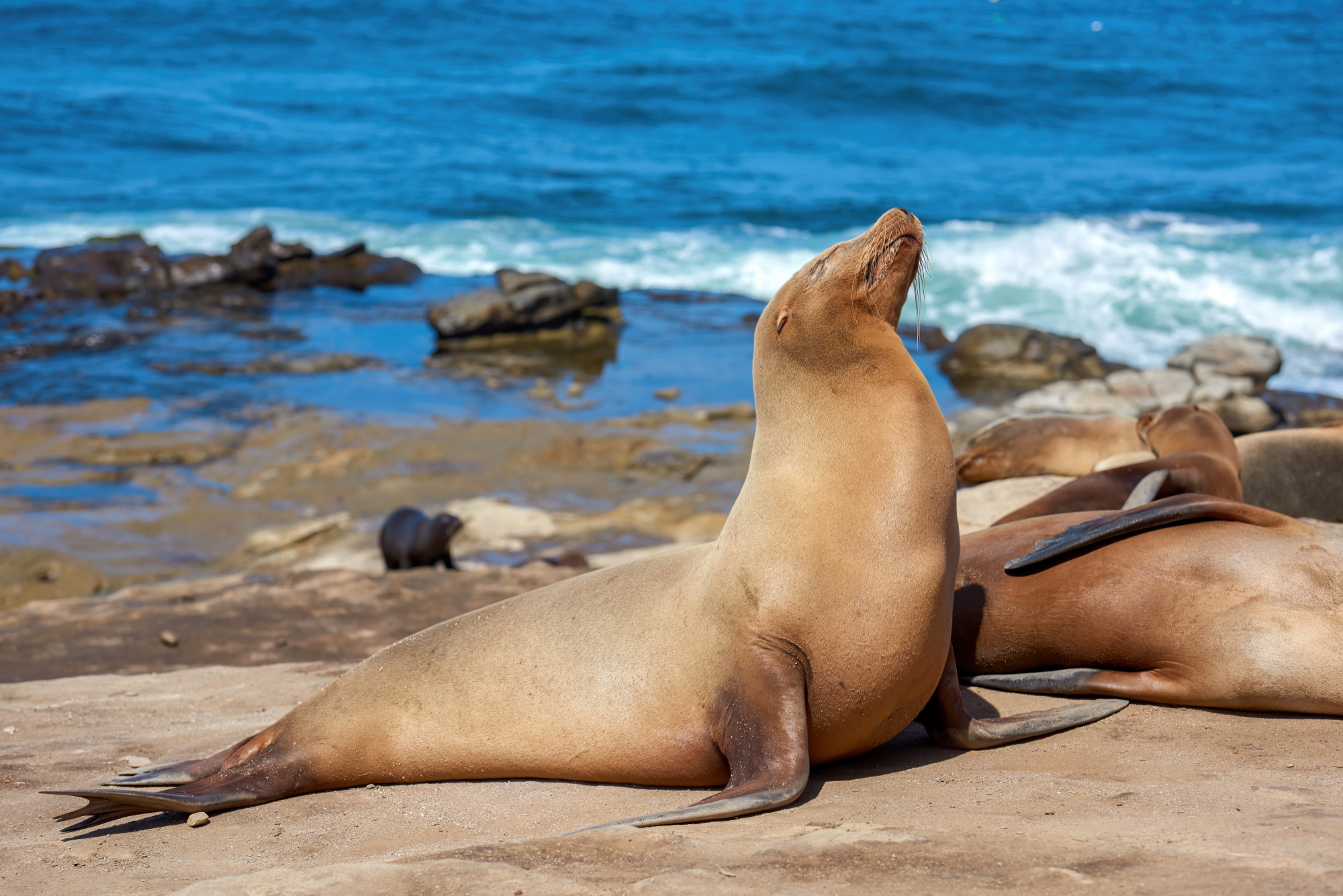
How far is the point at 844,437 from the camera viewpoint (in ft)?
11.2

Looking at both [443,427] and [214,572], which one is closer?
[214,572]

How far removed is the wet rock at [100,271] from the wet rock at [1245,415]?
16.3 meters

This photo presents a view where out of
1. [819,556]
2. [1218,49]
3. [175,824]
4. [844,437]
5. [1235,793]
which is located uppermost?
[1218,49]

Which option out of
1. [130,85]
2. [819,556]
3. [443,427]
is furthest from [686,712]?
[130,85]

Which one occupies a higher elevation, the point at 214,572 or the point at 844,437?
the point at 844,437

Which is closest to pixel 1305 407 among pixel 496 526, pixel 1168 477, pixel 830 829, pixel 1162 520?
pixel 1168 477

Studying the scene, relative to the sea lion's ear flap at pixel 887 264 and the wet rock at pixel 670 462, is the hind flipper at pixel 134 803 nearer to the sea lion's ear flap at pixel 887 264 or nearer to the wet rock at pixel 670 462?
the sea lion's ear flap at pixel 887 264

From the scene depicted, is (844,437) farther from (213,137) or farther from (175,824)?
(213,137)

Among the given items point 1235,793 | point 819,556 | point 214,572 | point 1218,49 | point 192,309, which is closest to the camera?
point 1235,793

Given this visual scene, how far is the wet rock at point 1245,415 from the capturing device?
1227 cm

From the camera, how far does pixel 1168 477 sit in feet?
20.0

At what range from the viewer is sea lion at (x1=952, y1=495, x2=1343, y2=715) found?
3678 mm

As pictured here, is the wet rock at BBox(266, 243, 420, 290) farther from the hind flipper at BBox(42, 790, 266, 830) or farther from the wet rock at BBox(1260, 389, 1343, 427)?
the hind flipper at BBox(42, 790, 266, 830)

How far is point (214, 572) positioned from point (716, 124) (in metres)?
29.8
